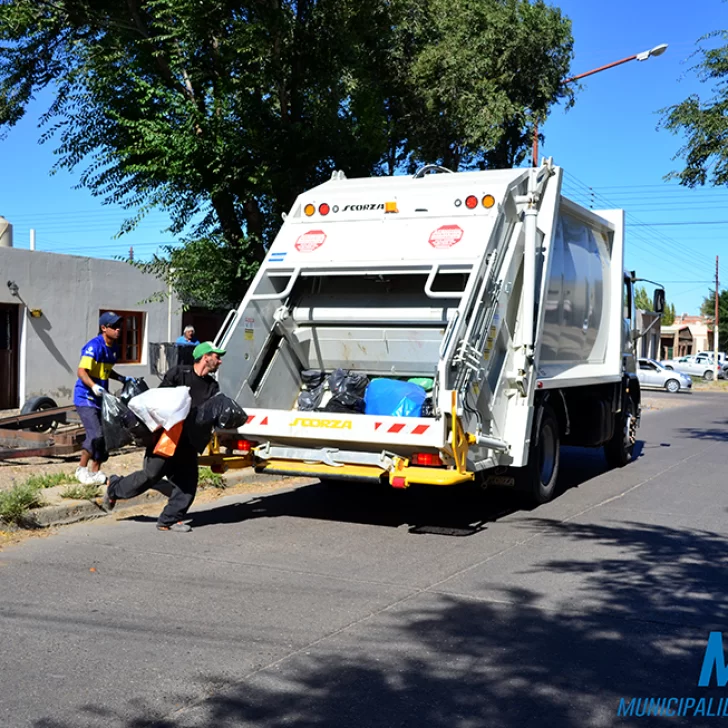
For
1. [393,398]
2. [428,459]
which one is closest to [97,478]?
[393,398]

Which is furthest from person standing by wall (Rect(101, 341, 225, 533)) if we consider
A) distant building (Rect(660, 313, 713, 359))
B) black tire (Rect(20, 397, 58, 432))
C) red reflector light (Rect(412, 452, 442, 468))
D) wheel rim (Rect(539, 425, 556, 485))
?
distant building (Rect(660, 313, 713, 359))

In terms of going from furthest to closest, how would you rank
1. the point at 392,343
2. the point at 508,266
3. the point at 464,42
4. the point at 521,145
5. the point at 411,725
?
the point at 521,145, the point at 464,42, the point at 392,343, the point at 508,266, the point at 411,725

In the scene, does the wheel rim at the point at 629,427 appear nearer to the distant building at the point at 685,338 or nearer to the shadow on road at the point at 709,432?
the shadow on road at the point at 709,432

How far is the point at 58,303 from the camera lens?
56.6 ft

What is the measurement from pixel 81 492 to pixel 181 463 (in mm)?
1334

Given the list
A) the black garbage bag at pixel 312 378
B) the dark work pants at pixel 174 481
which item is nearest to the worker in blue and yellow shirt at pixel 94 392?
the dark work pants at pixel 174 481

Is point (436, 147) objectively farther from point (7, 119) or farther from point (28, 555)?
point (28, 555)

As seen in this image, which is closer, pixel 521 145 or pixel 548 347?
pixel 548 347

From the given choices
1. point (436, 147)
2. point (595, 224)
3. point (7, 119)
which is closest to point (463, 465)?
point (595, 224)

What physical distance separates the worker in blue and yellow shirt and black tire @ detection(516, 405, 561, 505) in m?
3.99

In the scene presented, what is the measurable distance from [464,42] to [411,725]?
17.5m

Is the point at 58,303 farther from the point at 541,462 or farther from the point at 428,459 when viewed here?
the point at 428,459

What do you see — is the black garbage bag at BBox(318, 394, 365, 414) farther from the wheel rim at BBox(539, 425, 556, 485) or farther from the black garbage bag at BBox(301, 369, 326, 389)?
the wheel rim at BBox(539, 425, 556, 485)

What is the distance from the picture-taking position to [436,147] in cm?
1919
